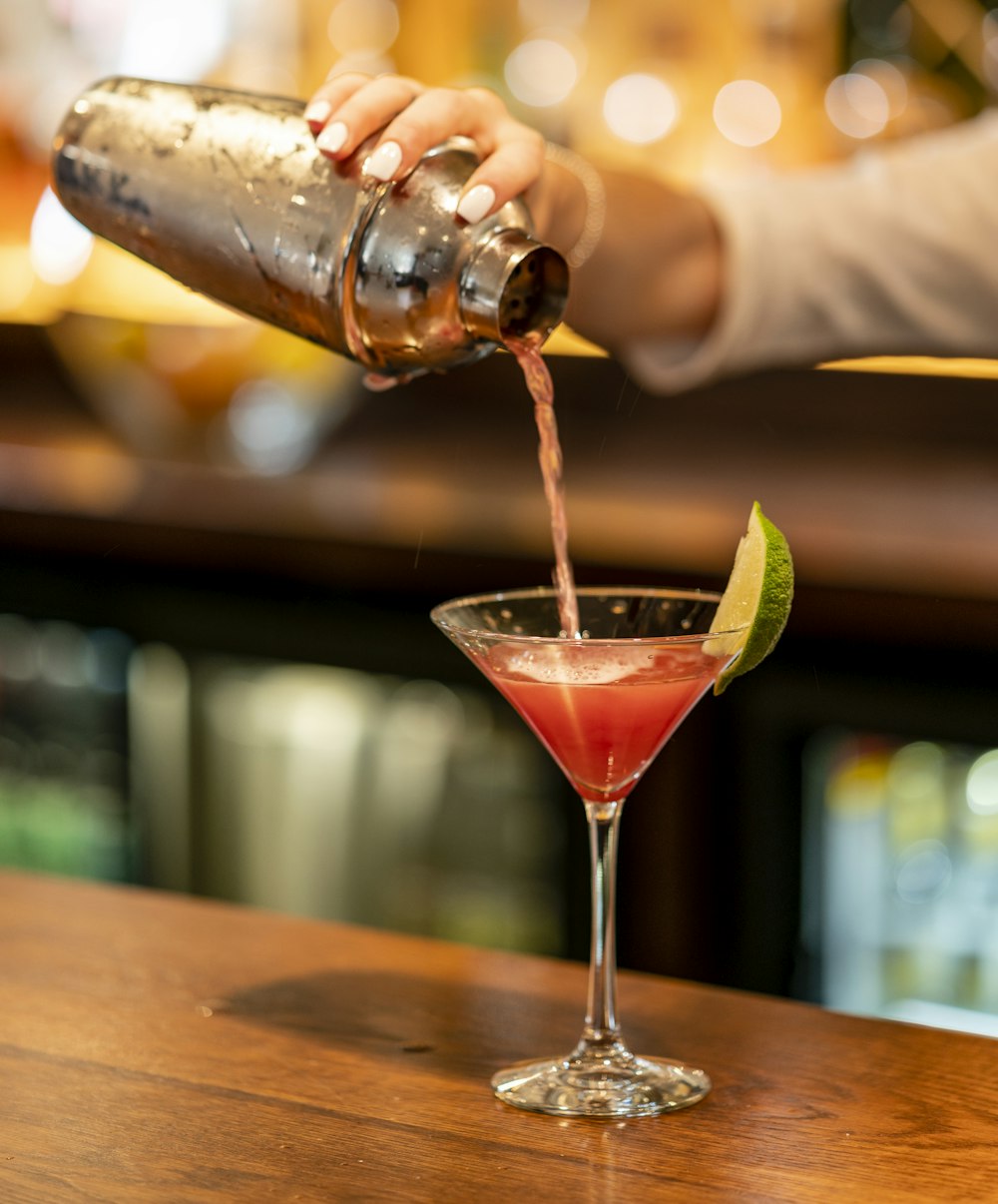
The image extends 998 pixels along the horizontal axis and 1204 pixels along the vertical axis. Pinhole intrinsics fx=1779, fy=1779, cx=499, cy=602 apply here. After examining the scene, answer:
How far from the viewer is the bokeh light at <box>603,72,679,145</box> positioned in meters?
2.81

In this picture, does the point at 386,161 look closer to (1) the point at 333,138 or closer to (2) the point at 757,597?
(1) the point at 333,138

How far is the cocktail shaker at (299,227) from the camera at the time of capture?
107cm

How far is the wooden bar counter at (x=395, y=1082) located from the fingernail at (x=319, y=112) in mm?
566

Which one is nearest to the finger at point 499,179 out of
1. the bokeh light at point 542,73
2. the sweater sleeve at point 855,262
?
the sweater sleeve at point 855,262

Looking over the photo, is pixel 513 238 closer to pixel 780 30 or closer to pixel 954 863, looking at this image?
pixel 954 863

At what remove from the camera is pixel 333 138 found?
3.60 feet

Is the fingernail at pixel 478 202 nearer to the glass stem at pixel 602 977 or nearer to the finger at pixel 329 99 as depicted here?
the finger at pixel 329 99

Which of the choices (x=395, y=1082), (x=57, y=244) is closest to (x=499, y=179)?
(x=395, y=1082)

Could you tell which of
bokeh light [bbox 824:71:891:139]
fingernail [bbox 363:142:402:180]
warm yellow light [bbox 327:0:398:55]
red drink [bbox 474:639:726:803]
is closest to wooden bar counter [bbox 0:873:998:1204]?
red drink [bbox 474:639:726:803]

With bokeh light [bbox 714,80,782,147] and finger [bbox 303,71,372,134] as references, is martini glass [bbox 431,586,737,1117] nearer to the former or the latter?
finger [bbox 303,71,372,134]

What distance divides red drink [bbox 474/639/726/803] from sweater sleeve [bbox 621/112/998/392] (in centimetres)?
78

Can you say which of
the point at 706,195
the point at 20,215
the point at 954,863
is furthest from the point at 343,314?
the point at 20,215

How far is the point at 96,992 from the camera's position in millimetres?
1176

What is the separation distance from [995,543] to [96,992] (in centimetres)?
129
